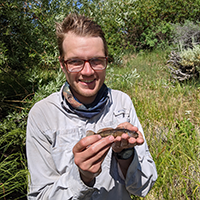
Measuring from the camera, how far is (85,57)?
1.67 m

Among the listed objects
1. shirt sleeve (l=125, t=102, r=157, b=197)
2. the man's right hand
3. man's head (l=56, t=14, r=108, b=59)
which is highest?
man's head (l=56, t=14, r=108, b=59)

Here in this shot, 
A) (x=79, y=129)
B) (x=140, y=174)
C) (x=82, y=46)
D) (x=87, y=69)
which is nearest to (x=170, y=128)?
(x=140, y=174)

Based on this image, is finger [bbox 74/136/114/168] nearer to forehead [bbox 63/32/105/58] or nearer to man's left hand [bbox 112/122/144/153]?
man's left hand [bbox 112/122/144/153]

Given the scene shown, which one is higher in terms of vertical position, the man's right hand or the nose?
the nose

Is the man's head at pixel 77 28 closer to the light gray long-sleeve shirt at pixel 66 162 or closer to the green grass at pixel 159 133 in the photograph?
the light gray long-sleeve shirt at pixel 66 162

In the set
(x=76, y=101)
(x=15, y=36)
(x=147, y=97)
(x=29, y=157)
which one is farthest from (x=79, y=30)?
(x=147, y=97)

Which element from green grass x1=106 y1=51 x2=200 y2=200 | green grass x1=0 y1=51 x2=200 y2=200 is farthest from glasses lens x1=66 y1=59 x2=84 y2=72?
green grass x1=106 y1=51 x2=200 y2=200

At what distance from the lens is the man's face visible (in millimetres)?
1668

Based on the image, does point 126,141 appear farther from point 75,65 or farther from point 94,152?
point 75,65

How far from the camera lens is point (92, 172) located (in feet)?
4.24

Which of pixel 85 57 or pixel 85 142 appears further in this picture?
pixel 85 57

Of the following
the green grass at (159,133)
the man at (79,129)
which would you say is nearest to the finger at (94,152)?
the man at (79,129)

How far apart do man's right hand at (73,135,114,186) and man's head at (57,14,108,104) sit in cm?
56

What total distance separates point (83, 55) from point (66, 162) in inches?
36.3
